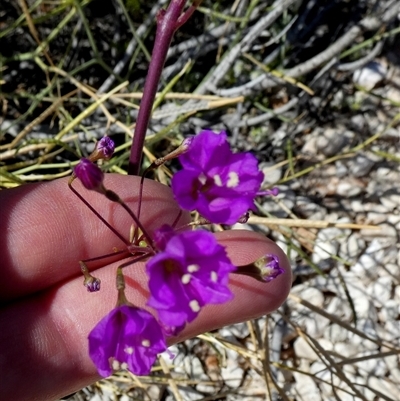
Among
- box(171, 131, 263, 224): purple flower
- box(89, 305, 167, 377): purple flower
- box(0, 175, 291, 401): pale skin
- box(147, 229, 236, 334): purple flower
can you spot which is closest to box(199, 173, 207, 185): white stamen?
box(171, 131, 263, 224): purple flower

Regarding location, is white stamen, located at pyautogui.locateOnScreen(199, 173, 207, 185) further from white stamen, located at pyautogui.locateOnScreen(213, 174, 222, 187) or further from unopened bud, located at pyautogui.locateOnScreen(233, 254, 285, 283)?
unopened bud, located at pyautogui.locateOnScreen(233, 254, 285, 283)

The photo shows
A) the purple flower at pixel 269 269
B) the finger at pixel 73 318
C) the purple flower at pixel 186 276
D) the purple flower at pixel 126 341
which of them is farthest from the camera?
the finger at pixel 73 318

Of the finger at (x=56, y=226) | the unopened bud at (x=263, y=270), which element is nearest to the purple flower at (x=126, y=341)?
the unopened bud at (x=263, y=270)

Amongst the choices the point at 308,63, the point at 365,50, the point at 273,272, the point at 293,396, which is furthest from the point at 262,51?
the point at 273,272

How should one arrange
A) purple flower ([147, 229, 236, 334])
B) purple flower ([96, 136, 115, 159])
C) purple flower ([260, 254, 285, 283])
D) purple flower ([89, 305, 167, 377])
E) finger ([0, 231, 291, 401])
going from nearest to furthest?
purple flower ([147, 229, 236, 334]) < purple flower ([89, 305, 167, 377]) < purple flower ([260, 254, 285, 283]) < purple flower ([96, 136, 115, 159]) < finger ([0, 231, 291, 401])

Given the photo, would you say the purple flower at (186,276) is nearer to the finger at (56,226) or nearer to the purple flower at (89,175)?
the purple flower at (89,175)

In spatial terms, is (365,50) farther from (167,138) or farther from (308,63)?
(167,138)

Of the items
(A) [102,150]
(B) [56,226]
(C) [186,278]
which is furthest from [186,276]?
(B) [56,226]
